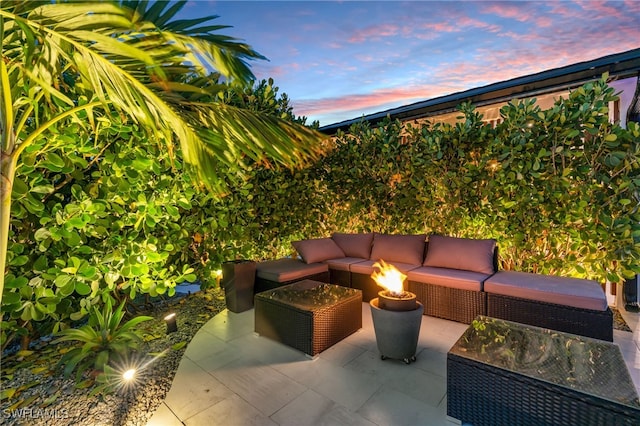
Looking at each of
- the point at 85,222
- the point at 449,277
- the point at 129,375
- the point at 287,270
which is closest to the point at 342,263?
the point at 287,270

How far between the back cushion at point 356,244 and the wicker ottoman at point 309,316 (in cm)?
163

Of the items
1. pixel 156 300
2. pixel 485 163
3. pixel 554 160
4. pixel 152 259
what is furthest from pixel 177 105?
pixel 554 160

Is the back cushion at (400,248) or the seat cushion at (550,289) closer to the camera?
the seat cushion at (550,289)

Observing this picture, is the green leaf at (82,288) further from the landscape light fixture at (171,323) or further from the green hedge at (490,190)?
the green hedge at (490,190)

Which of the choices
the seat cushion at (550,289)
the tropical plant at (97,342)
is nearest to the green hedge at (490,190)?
the seat cushion at (550,289)

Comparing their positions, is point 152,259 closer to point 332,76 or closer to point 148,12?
point 148,12

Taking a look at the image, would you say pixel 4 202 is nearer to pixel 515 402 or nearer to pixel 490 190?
pixel 515 402

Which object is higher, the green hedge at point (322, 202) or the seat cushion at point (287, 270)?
the green hedge at point (322, 202)

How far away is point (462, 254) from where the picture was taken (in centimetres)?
404

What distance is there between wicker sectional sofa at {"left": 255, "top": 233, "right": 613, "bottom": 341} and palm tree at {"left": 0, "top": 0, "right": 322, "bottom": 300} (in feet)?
8.80

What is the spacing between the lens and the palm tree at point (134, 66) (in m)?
1.18

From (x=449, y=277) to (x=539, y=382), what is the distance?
2.12 metres

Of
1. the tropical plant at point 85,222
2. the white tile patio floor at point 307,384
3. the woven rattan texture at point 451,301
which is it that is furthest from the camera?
the woven rattan texture at point 451,301

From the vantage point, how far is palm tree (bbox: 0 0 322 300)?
118 centimetres
